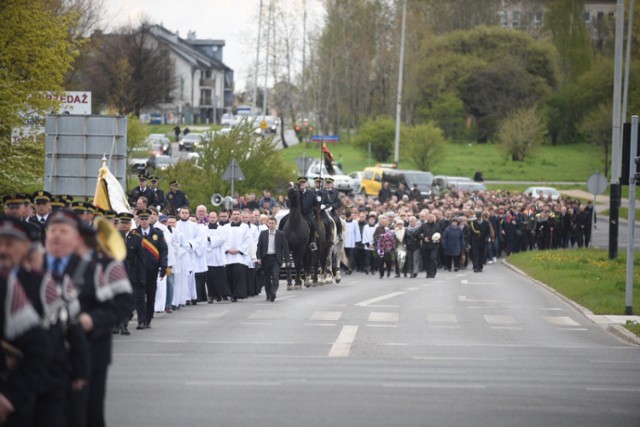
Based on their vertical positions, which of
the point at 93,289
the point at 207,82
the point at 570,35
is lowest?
the point at 93,289

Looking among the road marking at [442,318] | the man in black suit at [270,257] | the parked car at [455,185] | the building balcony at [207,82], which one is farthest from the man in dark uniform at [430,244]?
the building balcony at [207,82]

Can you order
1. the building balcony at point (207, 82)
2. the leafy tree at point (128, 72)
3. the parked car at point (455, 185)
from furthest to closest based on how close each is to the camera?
1. the building balcony at point (207, 82)
2. the leafy tree at point (128, 72)
3. the parked car at point (455, 185)

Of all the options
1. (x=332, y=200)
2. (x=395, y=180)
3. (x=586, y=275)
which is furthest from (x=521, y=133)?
(x=332, y=200)

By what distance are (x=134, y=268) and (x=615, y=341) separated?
7.66 metres

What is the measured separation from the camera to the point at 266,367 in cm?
1596

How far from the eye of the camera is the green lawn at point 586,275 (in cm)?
2728

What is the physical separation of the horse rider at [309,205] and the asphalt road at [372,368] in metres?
4.28

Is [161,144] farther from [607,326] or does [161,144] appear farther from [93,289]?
[93,289]

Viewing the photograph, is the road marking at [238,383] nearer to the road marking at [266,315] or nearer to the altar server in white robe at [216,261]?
the road marking at [266,315]

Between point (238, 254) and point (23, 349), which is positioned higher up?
point (23, 349)

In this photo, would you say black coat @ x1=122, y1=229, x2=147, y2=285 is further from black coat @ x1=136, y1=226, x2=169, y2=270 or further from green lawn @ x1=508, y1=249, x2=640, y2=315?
green lawn @ x1=508, y1=249, x2=640, y2=315

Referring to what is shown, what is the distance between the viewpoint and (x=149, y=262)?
20.7m

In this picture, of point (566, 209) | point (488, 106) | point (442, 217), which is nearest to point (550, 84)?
point (488, 106)

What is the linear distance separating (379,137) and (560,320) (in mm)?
69367
